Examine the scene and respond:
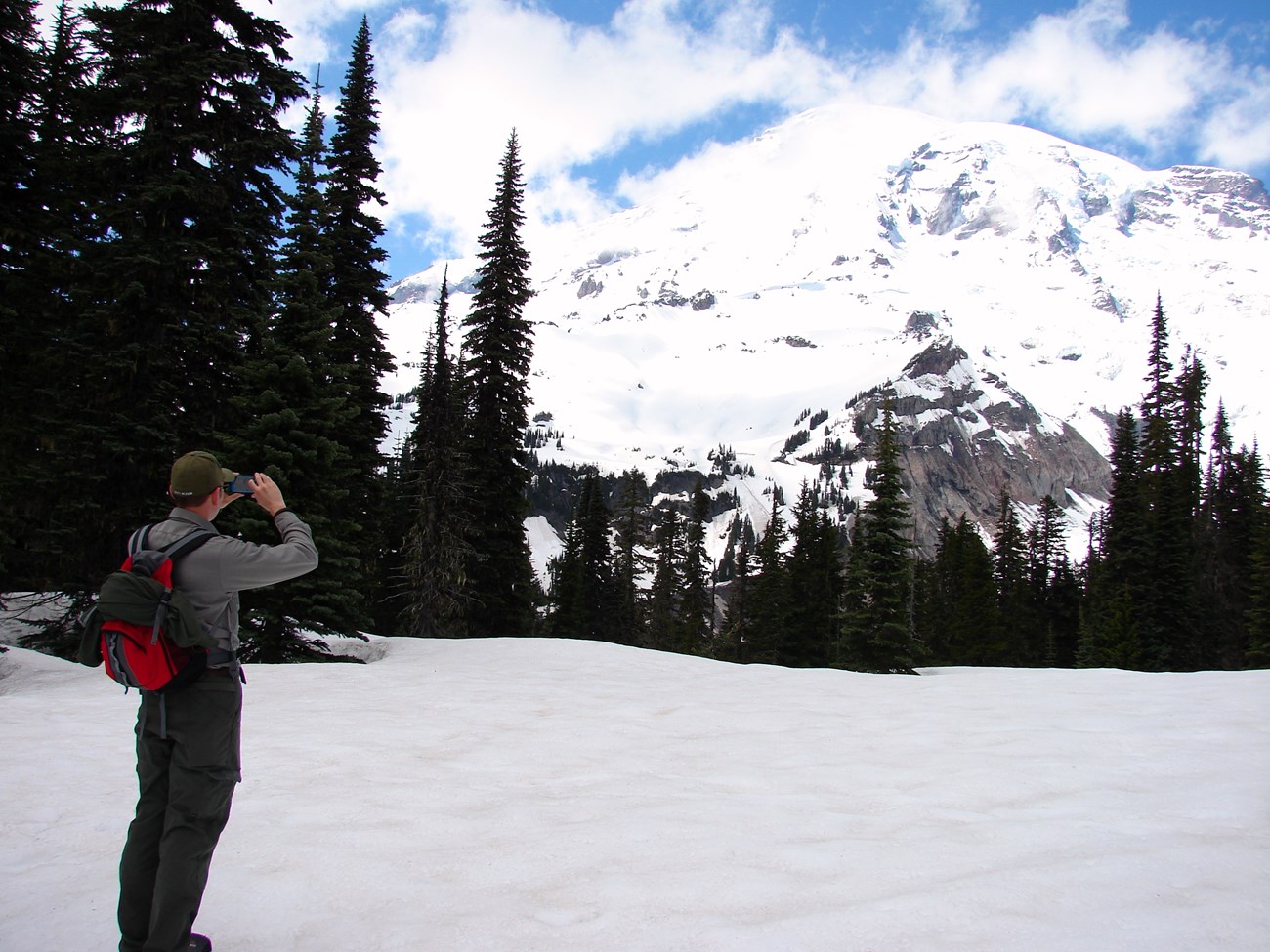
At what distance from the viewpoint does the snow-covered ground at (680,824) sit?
3865mm

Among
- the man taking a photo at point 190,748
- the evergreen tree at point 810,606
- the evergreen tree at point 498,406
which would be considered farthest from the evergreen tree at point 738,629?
the man taking a photo at point 190,748

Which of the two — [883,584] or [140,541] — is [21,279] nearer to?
[140,541]

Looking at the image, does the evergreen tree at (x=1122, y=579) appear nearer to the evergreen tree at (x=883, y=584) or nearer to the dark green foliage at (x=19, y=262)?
the evergreen tree at (x=883, y=584)

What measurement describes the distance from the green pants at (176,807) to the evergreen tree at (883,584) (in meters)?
26.5

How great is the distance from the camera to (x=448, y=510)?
22.3 m

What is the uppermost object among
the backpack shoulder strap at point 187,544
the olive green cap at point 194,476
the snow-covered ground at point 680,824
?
the olive green cap at point 194,476

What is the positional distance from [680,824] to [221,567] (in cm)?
363

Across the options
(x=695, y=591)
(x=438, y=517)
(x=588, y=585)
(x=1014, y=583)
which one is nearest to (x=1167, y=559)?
(x=1014, y=583)

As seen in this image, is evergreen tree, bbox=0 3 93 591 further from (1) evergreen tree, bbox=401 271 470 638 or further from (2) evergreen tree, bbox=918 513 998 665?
(2) evergreen tree, bbox=918 513 998 665

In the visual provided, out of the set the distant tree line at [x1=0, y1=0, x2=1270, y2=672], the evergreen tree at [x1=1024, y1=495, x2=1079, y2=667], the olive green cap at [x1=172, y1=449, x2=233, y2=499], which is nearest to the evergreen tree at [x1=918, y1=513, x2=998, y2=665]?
the evergreen tree at [x1=1024, y1=495, x2=1079, y2=667]

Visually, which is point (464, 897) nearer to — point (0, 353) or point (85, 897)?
point (85, 897)

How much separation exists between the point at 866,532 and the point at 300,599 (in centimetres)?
2177

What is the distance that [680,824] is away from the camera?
5520 millimetres

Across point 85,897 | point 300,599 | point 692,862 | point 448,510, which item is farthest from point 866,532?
point 85,897
